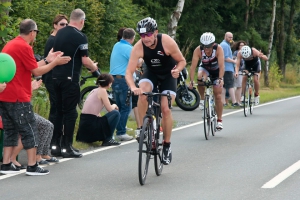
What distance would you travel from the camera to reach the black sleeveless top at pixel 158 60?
10.2 meters

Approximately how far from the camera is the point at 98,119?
13.0 m

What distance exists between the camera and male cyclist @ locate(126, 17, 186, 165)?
9969mm

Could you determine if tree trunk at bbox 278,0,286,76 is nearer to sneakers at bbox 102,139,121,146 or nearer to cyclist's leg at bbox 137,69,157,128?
sneakers at bbox 102,139,121,146

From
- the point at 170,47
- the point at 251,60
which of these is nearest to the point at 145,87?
the point at 170,47

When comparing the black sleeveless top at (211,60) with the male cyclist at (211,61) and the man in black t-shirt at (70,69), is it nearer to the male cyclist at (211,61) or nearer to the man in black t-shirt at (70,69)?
the male cyclist at (211,61)

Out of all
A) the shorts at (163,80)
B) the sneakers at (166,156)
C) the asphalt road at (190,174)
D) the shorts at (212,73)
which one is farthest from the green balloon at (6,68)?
the shorts at (212,73)

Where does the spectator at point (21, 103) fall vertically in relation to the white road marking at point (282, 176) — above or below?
above

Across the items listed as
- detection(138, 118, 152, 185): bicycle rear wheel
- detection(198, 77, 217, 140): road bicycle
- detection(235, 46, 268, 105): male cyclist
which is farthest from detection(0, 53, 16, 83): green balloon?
detection(235, 46, 268, 105): male cyclist

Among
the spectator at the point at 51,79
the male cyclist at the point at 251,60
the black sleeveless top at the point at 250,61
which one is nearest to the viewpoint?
the spectator at the point at 51,79

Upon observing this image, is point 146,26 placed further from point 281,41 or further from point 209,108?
point 281,41

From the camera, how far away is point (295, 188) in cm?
917

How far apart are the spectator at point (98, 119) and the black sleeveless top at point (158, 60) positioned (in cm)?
274

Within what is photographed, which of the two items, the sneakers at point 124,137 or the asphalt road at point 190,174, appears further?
the sneakers at point 124,137

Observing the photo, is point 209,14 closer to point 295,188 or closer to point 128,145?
point 128,145
